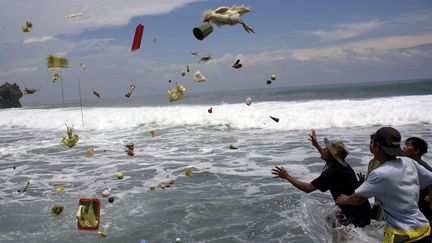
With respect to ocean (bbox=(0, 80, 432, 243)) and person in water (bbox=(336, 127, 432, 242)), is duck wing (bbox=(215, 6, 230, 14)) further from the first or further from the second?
ocean (bbox=(0, 80, 432, 243))

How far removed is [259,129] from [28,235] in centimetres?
1297

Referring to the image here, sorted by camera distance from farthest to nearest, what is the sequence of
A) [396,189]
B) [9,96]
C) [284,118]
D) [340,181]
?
[9,96]
[284,118]
[340,181]
[396,189]

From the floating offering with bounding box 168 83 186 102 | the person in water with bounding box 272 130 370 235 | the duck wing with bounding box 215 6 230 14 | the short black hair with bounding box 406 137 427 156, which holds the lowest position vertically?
the person in water with bounding box 272 130 370 235

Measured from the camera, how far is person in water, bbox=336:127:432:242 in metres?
3.17

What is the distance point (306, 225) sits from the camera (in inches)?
230

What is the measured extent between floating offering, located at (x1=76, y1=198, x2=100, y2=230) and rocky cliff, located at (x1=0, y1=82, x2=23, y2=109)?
68.9m

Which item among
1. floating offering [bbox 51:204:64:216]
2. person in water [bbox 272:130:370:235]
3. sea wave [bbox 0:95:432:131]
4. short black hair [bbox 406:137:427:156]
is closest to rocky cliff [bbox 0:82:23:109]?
sea wave [bbox 0:95:432:131]

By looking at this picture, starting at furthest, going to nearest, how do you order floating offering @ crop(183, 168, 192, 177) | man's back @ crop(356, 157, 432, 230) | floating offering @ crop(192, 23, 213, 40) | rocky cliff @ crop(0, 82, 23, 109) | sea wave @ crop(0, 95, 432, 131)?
rocky cliff @ crop(0, 82, 23, 109), sea wave @ crop(0, 95, 432, 131), floating offering @ crop(183, 168, 192, 177), floating offering @ crop(192, 23, 213, 40), man's back @ crop(356, 157, 432, 230)

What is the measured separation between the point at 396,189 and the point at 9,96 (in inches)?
2932

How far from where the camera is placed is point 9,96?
221 ft

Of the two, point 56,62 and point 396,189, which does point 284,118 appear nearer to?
point 56,62

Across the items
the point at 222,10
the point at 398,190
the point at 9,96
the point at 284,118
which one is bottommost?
the point at 284,118

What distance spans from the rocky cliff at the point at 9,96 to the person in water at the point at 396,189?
72361 millimetres

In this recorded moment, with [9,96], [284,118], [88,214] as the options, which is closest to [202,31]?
[88,214]
